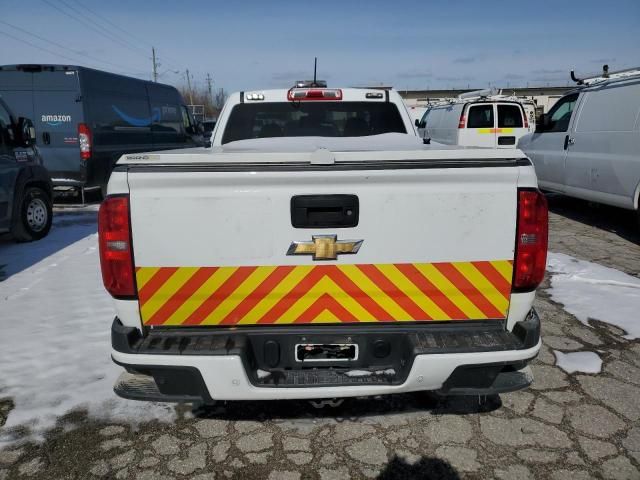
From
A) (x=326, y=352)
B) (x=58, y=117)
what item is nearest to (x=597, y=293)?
(x=326, y=352)

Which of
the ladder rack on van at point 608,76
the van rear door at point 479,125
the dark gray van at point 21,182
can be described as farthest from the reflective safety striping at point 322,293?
the van rear door at point 479,125

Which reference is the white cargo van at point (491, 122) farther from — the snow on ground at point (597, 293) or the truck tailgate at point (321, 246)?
the truck tailgate at point (321, 246)

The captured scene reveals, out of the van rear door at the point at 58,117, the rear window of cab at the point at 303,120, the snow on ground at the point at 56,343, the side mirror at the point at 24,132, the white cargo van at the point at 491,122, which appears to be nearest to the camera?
the snow on ground at the point at 56,343

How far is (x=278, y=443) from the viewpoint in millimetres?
2756

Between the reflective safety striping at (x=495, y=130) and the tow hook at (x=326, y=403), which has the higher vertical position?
the reflective safety striping at (x=495, y=130)

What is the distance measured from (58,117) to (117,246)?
335 inches

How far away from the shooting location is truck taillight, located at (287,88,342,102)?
4.38 metres

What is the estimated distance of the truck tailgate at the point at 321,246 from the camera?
2.26m

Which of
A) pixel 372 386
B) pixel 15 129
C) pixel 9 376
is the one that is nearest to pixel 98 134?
pixel 15 129

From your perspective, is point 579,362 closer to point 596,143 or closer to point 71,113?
point 596,143

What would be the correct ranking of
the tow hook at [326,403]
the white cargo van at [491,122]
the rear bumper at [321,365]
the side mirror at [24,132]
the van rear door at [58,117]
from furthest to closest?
the white cargo van at [491,122]
the van rear door at [58,117]
the side mirror at [24,132]
the tow hook at [326,403]
the rear bumper at [321,365]

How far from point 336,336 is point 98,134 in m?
9.10

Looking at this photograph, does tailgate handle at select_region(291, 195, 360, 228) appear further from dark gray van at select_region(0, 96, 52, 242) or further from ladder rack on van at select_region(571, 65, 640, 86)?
ladder rack on van at select_region(571, 65, 640, 86)

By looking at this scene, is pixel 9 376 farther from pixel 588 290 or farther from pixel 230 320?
pixel 588 290
